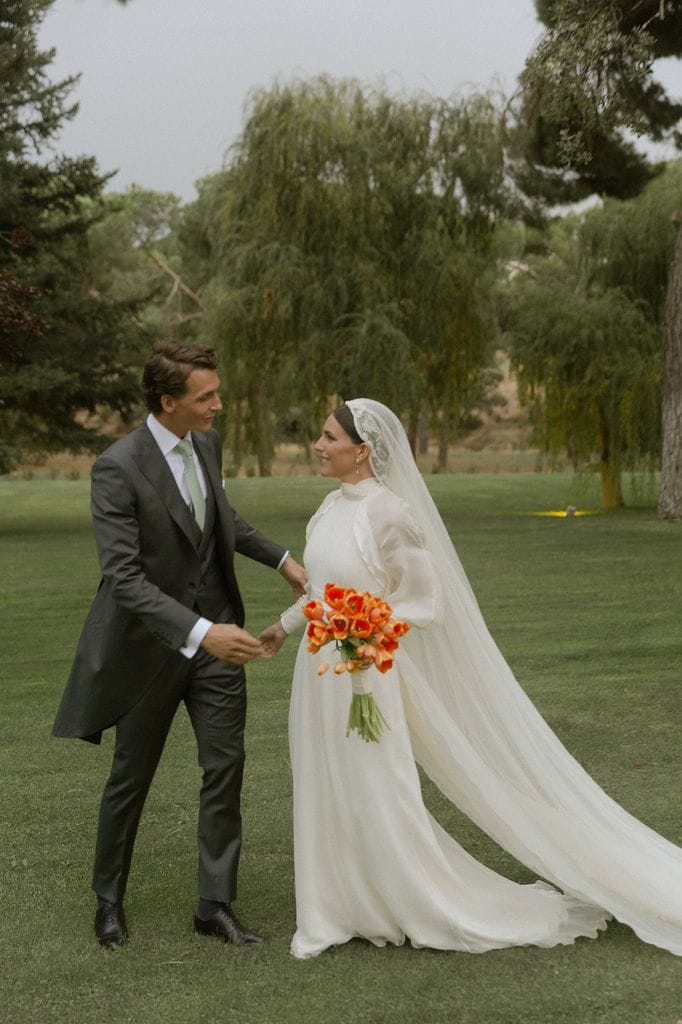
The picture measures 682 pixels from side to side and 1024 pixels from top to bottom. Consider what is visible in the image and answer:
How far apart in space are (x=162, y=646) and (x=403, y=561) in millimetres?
843

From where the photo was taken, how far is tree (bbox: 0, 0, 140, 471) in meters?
27.3

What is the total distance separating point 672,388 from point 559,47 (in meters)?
6.21

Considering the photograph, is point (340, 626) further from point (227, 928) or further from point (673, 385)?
point (673, 385)

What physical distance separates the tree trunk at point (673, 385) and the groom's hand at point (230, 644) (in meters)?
20.5

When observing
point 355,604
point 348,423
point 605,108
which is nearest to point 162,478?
point 348,423

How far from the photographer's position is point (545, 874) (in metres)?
4.48

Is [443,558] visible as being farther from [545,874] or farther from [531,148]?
[531,148]

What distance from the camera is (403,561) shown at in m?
4.43

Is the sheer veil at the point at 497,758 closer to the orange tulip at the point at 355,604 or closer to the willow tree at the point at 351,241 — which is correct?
the orange tulip at the point at 355,604

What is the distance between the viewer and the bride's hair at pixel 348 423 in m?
4.49

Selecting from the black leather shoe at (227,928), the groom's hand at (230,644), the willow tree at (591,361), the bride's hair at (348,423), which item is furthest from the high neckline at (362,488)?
the willow tree at (591,361)

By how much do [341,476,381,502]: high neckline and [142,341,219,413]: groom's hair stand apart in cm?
63

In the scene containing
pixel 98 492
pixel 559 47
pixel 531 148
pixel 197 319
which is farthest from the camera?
pixel 197 319

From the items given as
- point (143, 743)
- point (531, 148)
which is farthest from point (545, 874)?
point (531, 148)
